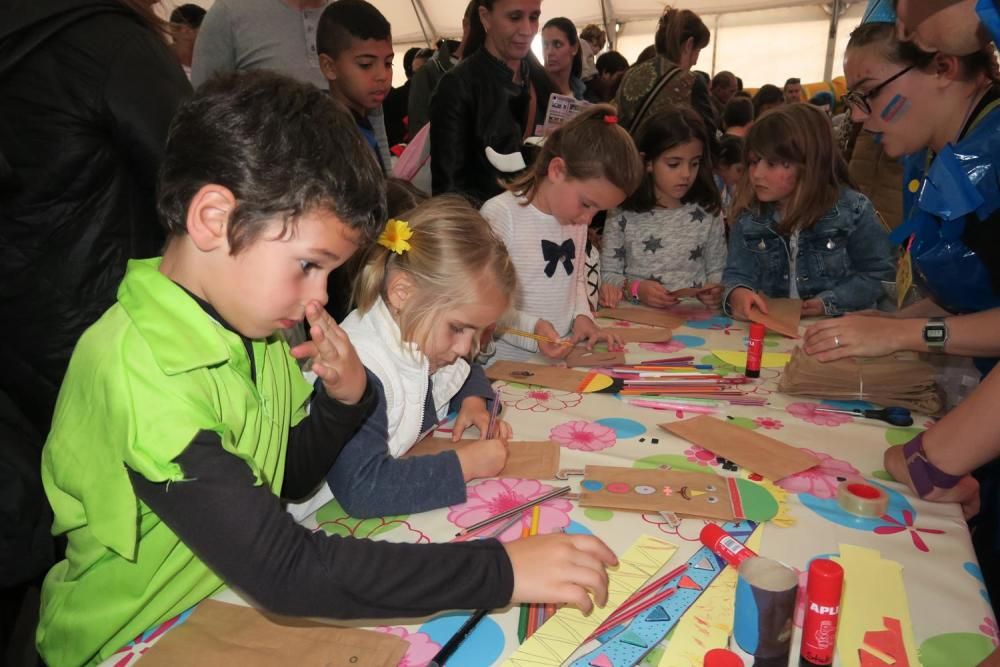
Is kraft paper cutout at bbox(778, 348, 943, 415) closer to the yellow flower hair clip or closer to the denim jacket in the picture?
the denim jacket

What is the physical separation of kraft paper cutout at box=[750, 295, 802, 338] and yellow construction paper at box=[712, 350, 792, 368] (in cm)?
14

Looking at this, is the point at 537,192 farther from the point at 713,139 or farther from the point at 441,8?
the point at 441,8

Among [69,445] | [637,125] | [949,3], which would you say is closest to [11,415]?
[69,445]

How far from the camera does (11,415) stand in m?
0.91

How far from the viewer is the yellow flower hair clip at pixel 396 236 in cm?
125

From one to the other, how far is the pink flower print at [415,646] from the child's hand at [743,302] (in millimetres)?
1532

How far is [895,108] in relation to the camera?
5.47 ft

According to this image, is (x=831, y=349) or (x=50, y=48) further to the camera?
(x=831, y=349)

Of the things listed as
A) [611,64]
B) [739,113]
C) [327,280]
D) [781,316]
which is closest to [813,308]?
[781,316]

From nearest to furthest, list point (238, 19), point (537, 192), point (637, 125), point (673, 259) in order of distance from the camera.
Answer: point (537, 192) < point (238, 19) < point (673, 259) < point (637, 125)

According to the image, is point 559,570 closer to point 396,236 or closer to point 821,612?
point 821,612

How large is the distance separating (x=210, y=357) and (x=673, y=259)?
2032mm

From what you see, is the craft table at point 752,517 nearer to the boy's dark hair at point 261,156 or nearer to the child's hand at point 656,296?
the boy's dark hair at point 261,156

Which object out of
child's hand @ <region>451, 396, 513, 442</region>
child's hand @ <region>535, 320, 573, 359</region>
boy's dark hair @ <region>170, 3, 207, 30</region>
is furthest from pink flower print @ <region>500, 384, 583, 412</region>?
boy's dark hair @ <region>170, 3, 207, 30</region>
